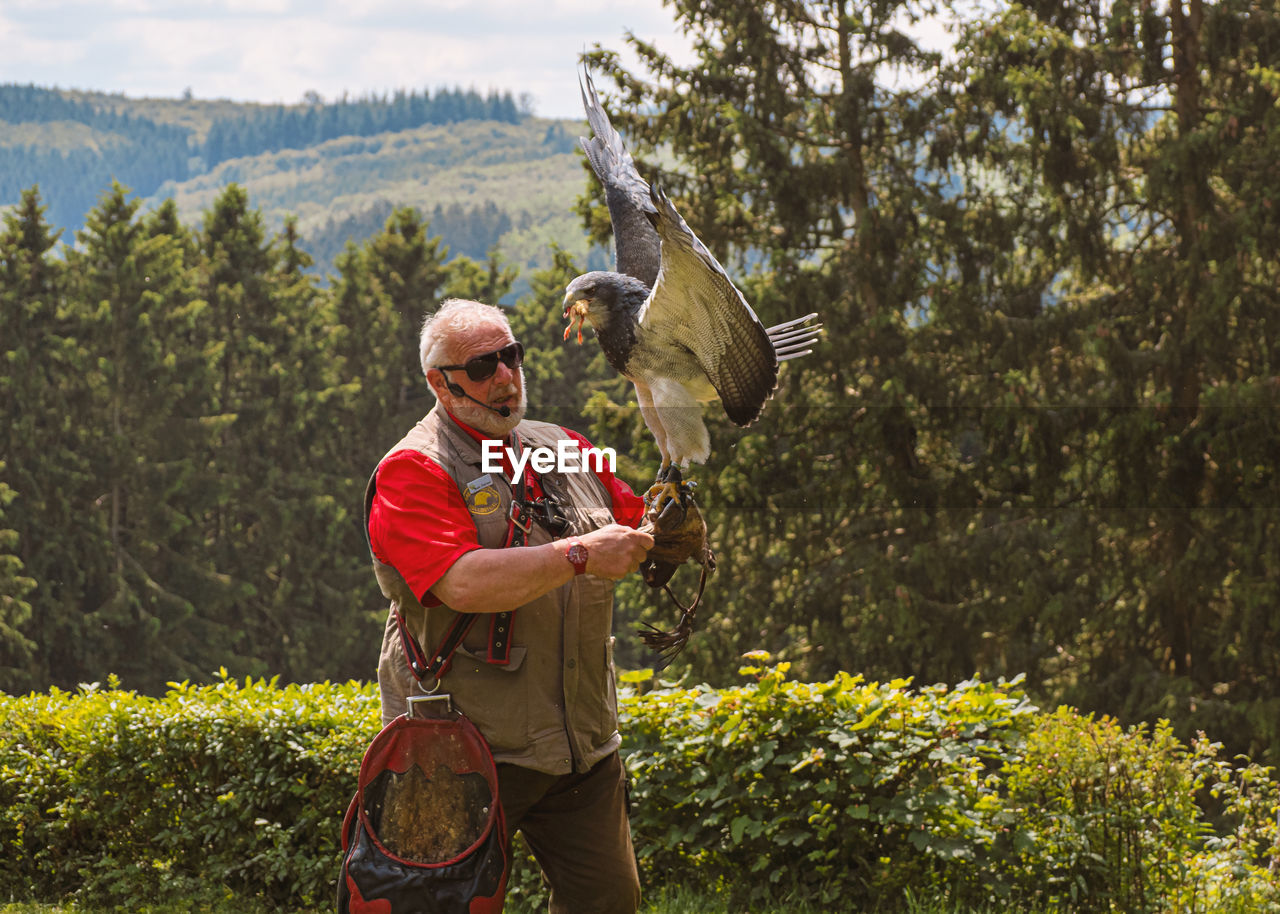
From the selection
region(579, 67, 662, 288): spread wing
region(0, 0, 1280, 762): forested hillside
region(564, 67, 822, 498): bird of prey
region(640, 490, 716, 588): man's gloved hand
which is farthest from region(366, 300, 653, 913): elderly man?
region(0, 0, 1280, 762): forested hillside

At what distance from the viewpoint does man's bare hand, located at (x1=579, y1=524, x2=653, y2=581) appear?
2.34 metres

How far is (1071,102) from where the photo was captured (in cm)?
1188

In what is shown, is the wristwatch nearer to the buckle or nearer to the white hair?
the buckle

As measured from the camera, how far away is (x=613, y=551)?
2.36m

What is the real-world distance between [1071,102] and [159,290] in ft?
67.7

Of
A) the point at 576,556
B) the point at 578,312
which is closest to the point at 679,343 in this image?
the point at 578,312

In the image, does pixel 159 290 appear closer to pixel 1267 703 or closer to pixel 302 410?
pixel 302 410

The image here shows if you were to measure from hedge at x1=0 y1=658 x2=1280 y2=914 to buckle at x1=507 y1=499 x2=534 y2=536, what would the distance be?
1770 millimetres

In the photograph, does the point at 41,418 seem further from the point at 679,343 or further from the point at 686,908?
the point at 679,343

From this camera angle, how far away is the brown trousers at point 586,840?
2666 mm

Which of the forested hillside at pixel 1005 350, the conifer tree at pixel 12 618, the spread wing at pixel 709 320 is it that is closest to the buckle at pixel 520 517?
the spread wing at pixel 709 320

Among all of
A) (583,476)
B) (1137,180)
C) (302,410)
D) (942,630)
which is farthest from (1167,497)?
(302,410)

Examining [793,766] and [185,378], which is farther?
[185,378]

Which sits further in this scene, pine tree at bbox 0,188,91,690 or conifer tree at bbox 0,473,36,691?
pine tree at bbox 0,188,91,690
